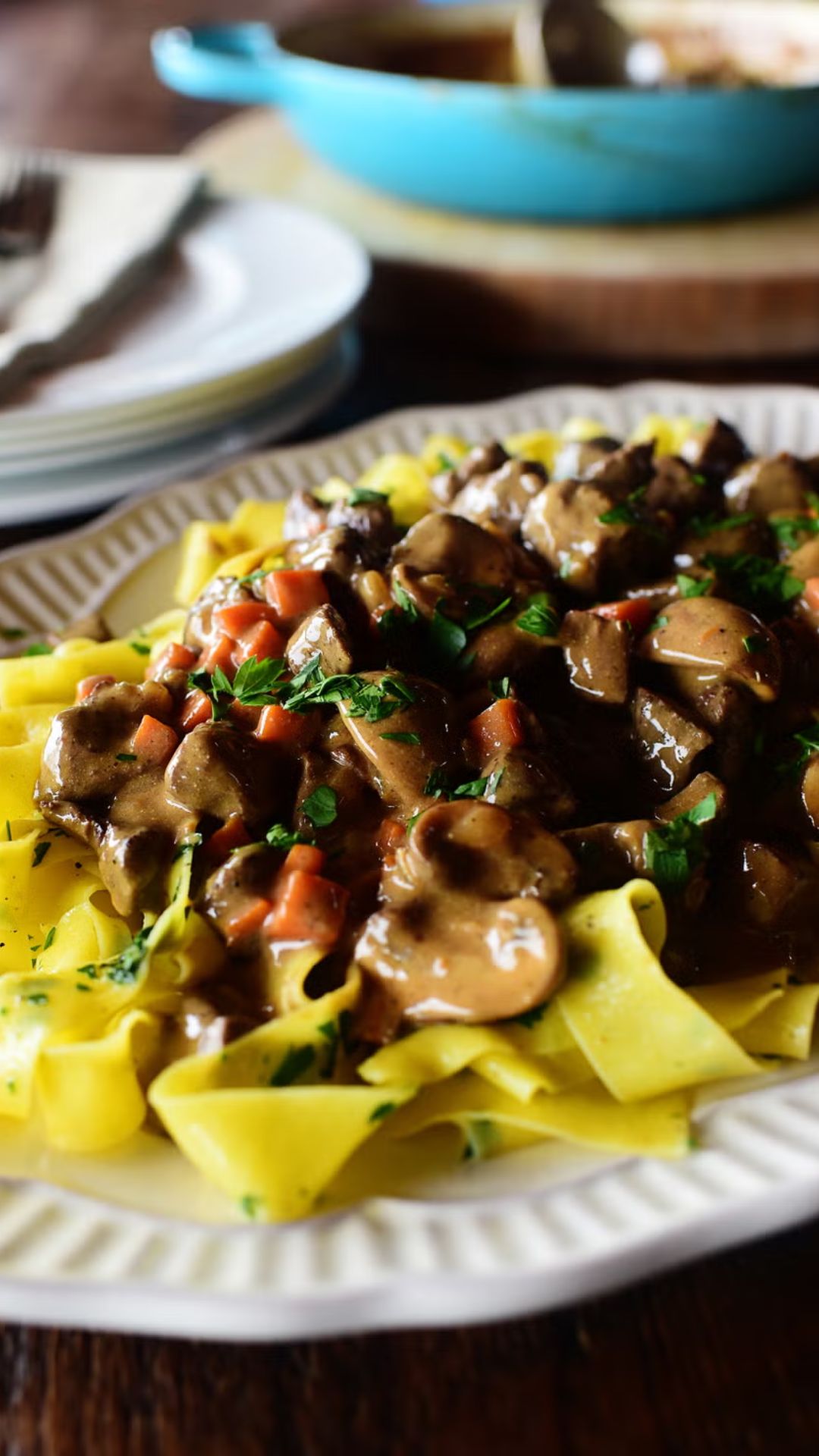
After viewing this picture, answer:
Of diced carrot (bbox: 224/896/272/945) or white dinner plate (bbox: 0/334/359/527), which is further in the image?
white dinner plate (bbox: 0/334/359/527)

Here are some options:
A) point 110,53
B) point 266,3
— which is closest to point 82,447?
point 110,53

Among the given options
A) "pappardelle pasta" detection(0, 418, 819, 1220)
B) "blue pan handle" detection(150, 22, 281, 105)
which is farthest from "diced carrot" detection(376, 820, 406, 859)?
"blue pan handle" detection(150, 22, 281, 105)

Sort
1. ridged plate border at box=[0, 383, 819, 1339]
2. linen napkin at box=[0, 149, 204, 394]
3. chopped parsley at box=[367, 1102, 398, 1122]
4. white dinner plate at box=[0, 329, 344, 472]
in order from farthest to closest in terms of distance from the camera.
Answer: linen napkin at box=[0, 149, 204, 394], white dinner plate at box=[0, 329, 344, 472], chopped parsley at box=[367, 1102, 398, 1122], ridged plate border at box=[0, 383, 819, 1339]

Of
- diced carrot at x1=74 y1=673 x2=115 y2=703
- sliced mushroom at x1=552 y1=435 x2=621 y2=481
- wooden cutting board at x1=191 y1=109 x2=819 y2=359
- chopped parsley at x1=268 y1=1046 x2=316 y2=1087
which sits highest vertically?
diced carrot at x1=74 y1=673 x2=115 y2=703

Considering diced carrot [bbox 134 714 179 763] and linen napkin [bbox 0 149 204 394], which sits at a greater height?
diced carrot [bbox 134 714 179 763]

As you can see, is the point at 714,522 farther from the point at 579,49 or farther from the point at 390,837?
the point at 579,49

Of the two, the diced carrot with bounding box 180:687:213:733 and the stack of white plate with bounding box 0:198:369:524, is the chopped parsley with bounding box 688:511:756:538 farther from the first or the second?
the stack of white plate with bounding box 0:198:369:524

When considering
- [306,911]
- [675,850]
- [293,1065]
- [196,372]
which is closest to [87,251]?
[196,372]

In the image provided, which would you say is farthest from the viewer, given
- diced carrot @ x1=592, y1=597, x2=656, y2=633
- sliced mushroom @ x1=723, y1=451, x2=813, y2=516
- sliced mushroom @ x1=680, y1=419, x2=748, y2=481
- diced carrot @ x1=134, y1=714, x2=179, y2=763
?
sliced mushroom @ x1=680, y1=419, x2=748, y2=481
